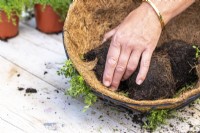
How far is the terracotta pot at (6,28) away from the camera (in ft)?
7.09

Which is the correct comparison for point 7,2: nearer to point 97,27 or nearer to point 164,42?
point 97,27

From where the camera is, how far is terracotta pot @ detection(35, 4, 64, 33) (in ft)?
7.38

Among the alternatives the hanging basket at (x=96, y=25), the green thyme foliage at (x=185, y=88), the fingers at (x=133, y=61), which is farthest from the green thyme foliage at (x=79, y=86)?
the green thyme foliage at (x=185, y=88)

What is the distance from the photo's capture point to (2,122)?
1660mm

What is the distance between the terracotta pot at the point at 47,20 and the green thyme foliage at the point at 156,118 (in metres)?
0.87

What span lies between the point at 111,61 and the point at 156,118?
28 cm

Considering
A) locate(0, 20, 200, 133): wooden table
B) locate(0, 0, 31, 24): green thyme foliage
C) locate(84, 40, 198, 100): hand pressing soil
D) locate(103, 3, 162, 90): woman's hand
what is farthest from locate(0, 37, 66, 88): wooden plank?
locate(103, 3, 162, 90): woman's hand

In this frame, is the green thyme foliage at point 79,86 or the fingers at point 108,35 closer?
the green thyme foliage at point 79,86

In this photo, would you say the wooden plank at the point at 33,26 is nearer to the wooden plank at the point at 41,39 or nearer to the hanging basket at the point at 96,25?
the wooden plank at the point at 41,39

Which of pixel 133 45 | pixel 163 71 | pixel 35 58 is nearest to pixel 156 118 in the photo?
pixel 163 71

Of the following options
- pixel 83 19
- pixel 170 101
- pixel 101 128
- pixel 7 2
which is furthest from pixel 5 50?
pixel 170 101

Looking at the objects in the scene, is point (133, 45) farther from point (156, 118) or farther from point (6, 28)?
point (6, 28)

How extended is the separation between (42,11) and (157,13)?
816 millimetres

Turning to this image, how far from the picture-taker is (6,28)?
2191 mm
